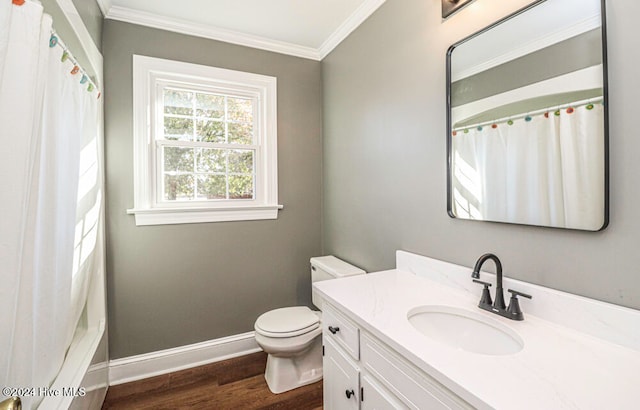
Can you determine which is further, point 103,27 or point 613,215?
point 103,27

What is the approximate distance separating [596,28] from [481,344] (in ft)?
3.62

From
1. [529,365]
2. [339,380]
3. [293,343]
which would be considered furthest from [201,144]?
[529,365]

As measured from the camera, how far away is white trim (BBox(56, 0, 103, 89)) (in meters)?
1.29

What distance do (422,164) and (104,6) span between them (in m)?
2.22

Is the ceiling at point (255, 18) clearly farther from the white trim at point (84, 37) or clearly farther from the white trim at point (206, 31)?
the white trim at point (84, 37)

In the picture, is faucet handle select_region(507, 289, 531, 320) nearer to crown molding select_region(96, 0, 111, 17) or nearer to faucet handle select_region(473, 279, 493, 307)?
faucet handle select_region(473, 279, 493, 307)

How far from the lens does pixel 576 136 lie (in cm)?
94

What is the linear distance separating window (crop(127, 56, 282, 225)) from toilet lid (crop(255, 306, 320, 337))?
2.59 feet

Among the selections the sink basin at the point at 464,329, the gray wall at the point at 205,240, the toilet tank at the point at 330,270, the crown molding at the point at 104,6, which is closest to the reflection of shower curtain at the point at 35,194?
the gray wall at the point at 205,240

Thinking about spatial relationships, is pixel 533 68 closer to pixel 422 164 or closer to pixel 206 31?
pixel 422 164

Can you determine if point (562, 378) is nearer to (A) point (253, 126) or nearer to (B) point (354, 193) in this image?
(B) point (354, 193)

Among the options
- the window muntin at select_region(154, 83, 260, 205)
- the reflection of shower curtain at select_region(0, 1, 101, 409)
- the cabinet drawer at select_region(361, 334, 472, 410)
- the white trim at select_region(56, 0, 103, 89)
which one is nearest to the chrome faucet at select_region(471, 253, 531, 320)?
the cabinet drawer at select_region(361, 334, 472, 410)

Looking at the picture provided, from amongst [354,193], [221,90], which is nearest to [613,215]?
[354,193]

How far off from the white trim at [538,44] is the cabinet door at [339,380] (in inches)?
53.0
